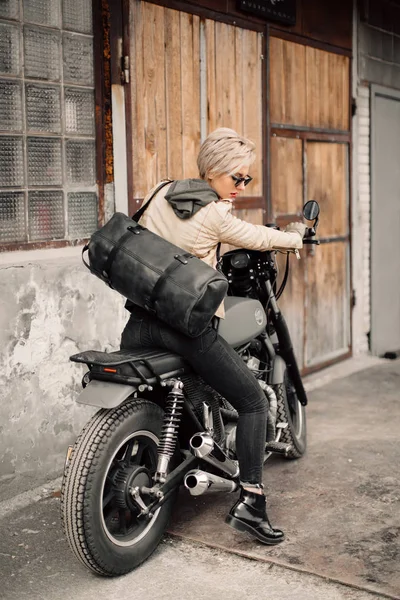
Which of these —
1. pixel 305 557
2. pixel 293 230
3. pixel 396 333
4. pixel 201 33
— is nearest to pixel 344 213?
pixel 396 333

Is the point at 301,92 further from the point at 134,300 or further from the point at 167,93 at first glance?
the point at 134,300

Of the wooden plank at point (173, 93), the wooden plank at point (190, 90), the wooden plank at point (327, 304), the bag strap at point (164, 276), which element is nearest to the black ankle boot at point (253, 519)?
the bag strap at point (164, 276)

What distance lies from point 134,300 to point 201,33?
2957 mm

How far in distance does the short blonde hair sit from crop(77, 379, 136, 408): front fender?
1.06m

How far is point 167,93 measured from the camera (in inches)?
224

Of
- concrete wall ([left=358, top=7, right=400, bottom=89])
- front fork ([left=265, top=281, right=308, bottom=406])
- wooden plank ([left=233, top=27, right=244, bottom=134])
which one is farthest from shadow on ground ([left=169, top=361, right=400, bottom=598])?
concrete wall ([left=358, top=7, right=400, bottom=89])

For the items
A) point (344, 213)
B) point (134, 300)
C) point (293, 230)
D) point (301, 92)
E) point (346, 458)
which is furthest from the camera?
point (344, 213)

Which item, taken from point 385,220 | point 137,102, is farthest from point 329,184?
point 137,102

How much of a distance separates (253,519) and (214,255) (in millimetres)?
1218

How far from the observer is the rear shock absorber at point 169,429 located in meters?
3.70

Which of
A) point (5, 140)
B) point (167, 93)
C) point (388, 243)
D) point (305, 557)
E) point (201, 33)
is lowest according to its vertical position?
point (305, 557)

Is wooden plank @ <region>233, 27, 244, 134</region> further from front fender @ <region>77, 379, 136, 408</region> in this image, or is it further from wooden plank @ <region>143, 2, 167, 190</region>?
front fender @ <region>77, 379, 136, 408</region>

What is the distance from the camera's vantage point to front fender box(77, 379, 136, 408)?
3552mm

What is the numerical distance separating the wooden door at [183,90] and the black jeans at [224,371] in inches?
67.7
